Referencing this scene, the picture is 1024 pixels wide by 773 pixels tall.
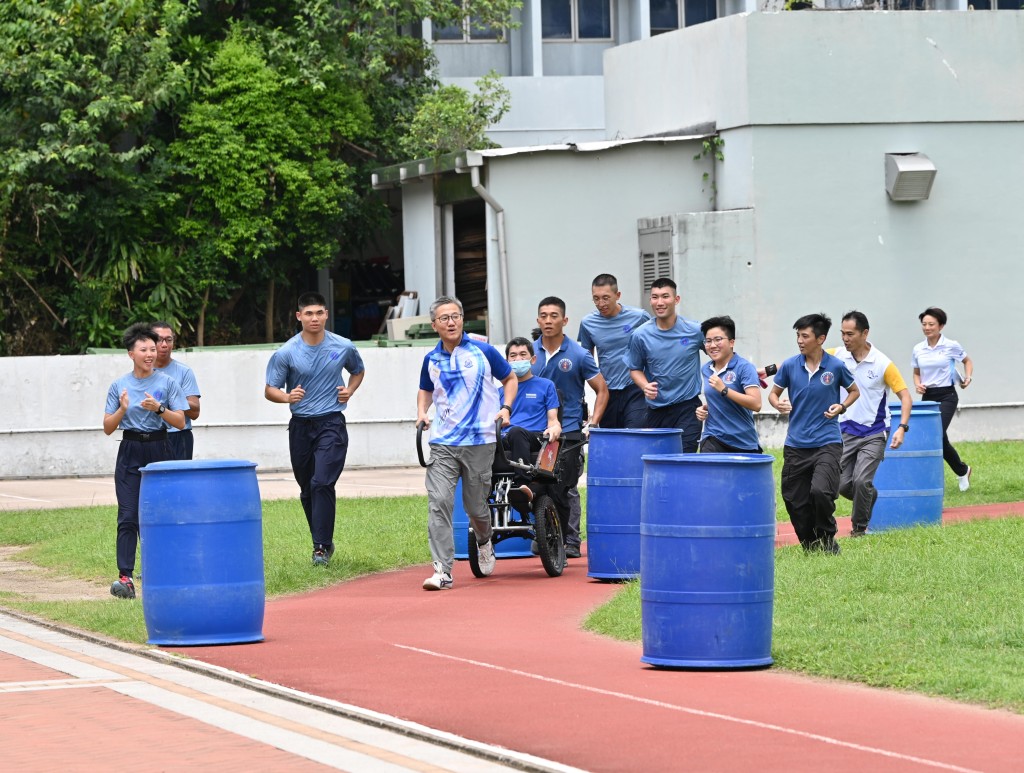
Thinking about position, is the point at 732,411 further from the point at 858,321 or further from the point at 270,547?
the point at 270,547

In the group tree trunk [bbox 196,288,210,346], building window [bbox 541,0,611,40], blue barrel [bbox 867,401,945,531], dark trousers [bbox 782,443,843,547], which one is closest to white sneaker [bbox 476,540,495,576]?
dark trousers [bbox 782,443,843,547]

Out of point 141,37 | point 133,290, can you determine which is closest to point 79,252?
point 133,290

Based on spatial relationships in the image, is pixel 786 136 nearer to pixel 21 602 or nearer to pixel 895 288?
pixel 895 288

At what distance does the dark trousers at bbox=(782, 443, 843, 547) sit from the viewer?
13.1 meters

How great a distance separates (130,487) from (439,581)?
250cm

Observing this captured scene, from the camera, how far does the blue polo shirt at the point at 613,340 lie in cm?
1464

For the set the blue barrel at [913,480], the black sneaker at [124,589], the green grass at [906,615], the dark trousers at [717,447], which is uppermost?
the dark trousers at [717,447]

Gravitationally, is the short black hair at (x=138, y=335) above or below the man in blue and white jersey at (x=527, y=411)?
above

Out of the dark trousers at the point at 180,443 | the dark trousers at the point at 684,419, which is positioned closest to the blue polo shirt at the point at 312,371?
the dark trousers at the point at 180,443

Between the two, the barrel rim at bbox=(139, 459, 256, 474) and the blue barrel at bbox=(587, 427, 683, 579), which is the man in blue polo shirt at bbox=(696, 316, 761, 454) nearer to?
the blue barrel at bbox=(587, 427, 683, 579)

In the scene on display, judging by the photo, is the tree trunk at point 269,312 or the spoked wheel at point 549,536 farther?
the tree trunk at point 269,312

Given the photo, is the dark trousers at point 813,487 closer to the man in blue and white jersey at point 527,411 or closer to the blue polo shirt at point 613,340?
the blue polo shirt at point 613,340

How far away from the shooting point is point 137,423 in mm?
13367

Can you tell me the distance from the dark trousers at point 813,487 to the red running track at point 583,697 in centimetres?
193
